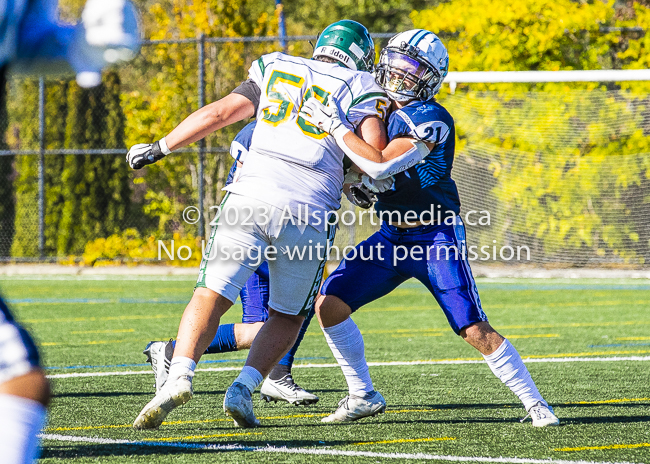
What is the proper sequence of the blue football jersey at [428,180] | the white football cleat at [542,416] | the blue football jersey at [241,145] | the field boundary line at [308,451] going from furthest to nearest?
the blue football jersey at [241,145] < the blue football jersey at [428,180] < the white football cleat at [542,416] < the field boundary line at [308,451]

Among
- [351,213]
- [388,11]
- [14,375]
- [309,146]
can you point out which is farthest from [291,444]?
[388,11]

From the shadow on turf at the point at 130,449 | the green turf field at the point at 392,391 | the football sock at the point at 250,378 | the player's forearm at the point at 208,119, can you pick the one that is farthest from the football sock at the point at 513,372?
the player's forearm at the point at 208,119

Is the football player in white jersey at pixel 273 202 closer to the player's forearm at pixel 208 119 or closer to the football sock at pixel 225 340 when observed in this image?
the player's forearm at pixel 208 119

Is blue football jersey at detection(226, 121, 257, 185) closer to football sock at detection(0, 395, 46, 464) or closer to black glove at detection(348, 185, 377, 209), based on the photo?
black glove at detection(348, 185, 377, 209)

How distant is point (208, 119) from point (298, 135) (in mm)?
410

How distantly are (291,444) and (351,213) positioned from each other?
10.4m

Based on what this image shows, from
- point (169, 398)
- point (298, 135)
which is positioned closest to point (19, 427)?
point (169, 398)

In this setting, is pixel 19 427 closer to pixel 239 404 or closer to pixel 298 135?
pixel 239 404

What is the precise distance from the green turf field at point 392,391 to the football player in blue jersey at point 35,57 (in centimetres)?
154

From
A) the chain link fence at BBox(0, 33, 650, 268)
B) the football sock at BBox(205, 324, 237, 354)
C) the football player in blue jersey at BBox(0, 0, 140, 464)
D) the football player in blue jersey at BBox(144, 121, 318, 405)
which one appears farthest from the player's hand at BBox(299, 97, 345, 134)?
the chain link fence at BBox(0, 33, 650, 268)

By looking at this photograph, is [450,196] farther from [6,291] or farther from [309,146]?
[6,291]

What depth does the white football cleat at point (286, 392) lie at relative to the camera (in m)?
4.72

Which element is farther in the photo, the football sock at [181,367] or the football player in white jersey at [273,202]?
the football player in white jersey at [273,202]

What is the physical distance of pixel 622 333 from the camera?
7.71 m
